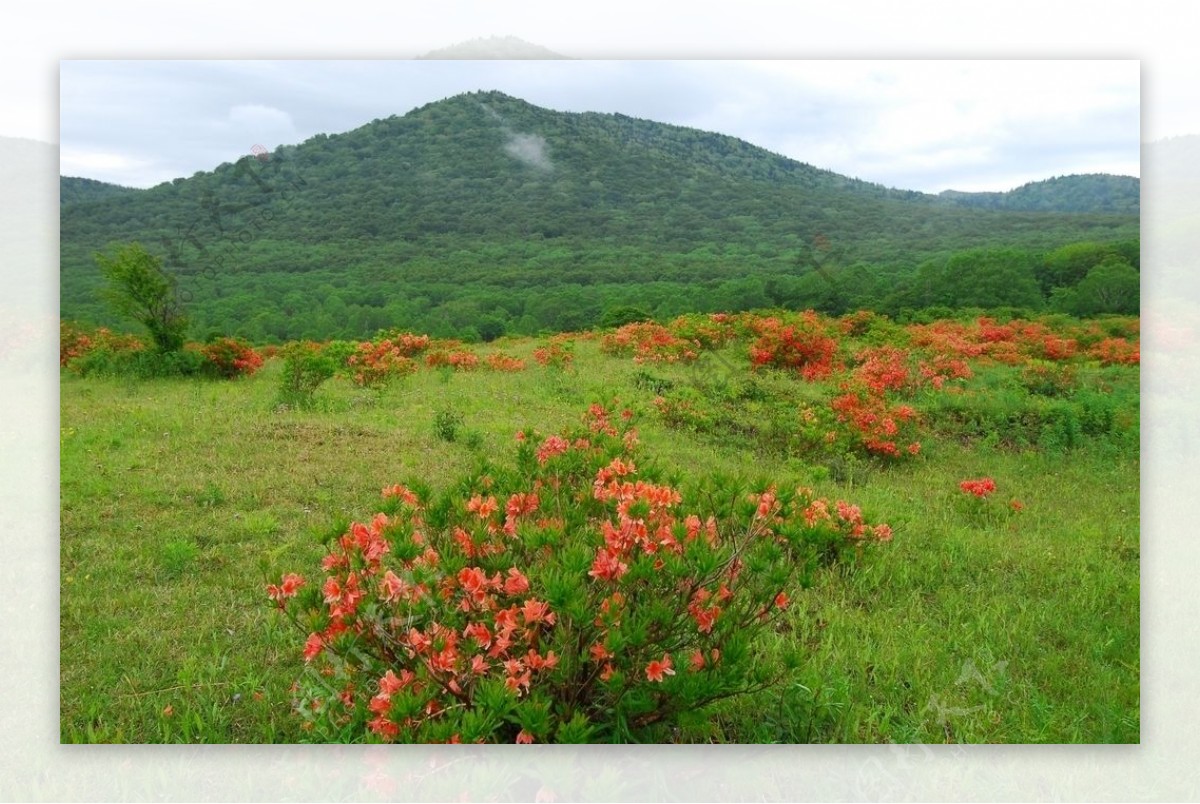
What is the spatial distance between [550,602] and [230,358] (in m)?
2.67

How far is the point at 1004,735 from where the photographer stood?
3508mm

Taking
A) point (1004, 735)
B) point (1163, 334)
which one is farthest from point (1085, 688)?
point (1163, 334)

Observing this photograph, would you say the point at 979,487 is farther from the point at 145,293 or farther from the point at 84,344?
the point at 84,344

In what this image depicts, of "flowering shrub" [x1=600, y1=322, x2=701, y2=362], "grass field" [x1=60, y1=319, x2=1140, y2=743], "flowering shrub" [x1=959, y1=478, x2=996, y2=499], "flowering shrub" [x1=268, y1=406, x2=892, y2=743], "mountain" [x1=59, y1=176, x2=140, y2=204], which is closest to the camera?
"flowering shrub" [x1=268, y1=406, x2=892, y2=743]

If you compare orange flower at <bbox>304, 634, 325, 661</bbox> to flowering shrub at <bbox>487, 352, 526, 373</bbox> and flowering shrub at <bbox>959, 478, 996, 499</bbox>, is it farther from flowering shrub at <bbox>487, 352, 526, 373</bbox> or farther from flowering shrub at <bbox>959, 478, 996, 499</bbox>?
flowering shrub at <bbox>959, 478, 996, 499</bbox>

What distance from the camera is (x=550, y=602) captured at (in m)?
2.59

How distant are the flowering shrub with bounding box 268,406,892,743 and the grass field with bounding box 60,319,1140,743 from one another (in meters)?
0.48

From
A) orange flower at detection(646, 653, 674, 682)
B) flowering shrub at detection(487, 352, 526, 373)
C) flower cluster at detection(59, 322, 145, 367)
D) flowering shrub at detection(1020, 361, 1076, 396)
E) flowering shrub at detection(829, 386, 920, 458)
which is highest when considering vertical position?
flower cluster at detection(59, 322, 145, 367)

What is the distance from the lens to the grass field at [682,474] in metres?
3.51

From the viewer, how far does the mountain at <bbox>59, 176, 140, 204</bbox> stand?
413cm

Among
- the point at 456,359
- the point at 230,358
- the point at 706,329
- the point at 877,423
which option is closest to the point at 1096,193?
the point at 877,423

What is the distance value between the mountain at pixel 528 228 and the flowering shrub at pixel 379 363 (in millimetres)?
131

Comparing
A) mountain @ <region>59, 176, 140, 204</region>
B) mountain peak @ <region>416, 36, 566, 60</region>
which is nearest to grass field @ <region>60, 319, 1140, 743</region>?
mountain @ <region>59, 176, 140, 204</region>

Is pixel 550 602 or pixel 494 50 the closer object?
pixel 550 602
